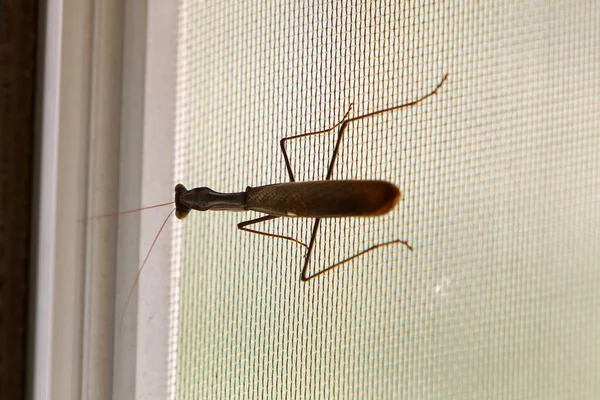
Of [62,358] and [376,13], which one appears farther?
[62,358]

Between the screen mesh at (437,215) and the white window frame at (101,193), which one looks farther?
the white window frame at (101,193)

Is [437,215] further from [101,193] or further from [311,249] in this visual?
[101,193]

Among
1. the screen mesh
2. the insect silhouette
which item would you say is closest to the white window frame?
the insect silhouette

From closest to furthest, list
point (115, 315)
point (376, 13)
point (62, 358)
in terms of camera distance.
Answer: point (376, 13)
point (62, 358)
point (115, 315)

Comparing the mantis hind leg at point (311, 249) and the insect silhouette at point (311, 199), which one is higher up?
the insect silhouette at point (311, 199)

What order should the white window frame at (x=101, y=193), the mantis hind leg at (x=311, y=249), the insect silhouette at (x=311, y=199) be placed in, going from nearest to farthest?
the insect silhouette at (x=311, y=199)
the mantis hind leg at (x=311, y=249)
the white window frame at (x=101, y=193)

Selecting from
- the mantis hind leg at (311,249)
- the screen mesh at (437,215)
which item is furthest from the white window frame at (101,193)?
the mantis hind leg at (311,249)

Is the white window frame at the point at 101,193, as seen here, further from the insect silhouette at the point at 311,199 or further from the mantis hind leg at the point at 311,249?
the mantis hind leg at the point at 311,249

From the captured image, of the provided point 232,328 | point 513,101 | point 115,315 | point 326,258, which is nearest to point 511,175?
point 513,101

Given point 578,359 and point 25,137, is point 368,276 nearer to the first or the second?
point 578,359
